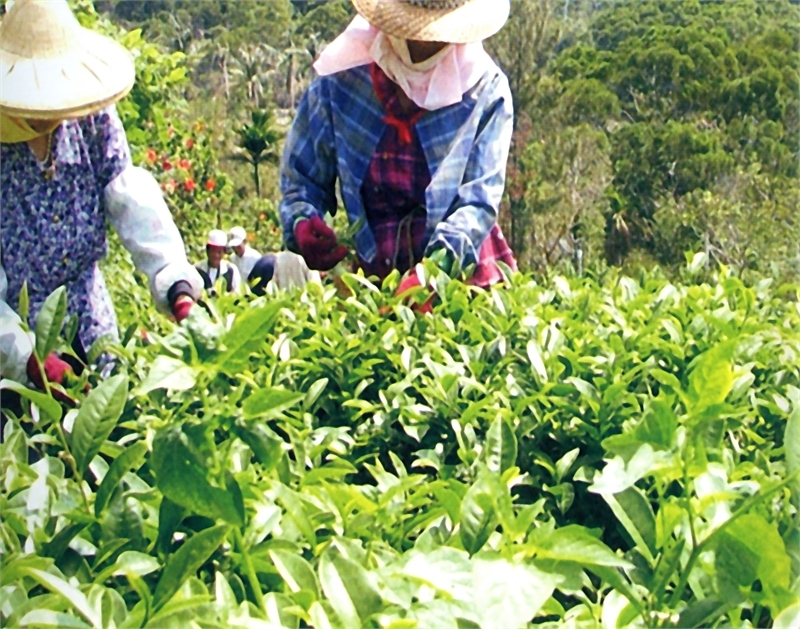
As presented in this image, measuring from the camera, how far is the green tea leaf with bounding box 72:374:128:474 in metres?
1.17

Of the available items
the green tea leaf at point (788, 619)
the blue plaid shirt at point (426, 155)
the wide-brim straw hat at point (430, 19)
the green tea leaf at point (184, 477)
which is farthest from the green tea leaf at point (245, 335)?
the wide-brim straw hat at point (430, 19)

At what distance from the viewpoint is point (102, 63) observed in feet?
8.26

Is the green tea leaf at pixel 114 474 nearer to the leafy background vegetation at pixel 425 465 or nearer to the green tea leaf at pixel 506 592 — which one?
the leafy background vegetation at pixel 425 465

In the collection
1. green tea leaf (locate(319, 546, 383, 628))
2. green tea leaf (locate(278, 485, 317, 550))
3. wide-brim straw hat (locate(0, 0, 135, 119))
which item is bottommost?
wide-brim straw hat (locate(0, 0, 135, 119))

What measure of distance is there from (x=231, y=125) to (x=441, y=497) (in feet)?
33.2

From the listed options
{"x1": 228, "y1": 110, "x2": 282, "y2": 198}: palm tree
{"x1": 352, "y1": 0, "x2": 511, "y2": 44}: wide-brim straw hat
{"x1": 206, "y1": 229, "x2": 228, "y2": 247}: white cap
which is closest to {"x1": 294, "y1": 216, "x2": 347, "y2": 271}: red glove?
{"x1": 352, "y1": 0, "x2": 511, "y2": 44}: wide-brim straw hat

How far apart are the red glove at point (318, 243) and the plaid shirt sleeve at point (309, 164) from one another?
55mm

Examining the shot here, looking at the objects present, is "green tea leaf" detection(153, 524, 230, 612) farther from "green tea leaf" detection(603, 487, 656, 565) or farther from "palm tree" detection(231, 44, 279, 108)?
"palm tree" detection(231, 44, 279, 108)

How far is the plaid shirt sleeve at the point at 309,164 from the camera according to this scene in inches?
→ 125

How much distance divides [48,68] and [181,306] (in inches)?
22.4

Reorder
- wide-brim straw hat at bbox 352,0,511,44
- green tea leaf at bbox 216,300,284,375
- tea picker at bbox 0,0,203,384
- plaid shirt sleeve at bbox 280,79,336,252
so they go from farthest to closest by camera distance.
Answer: plaid shirt sleeve at bbox 280,79,336,252, wide-brim straw hat at bbox 352,0,511,44, tea picker at bbox 0,0,203,384, green tea leaf at bbox 216,300,284,375

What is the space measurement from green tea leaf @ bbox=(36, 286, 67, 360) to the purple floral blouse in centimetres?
130

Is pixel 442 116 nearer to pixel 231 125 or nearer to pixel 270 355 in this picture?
pixel 270 355

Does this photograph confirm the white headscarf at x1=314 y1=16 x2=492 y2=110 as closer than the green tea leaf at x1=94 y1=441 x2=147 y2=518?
No
